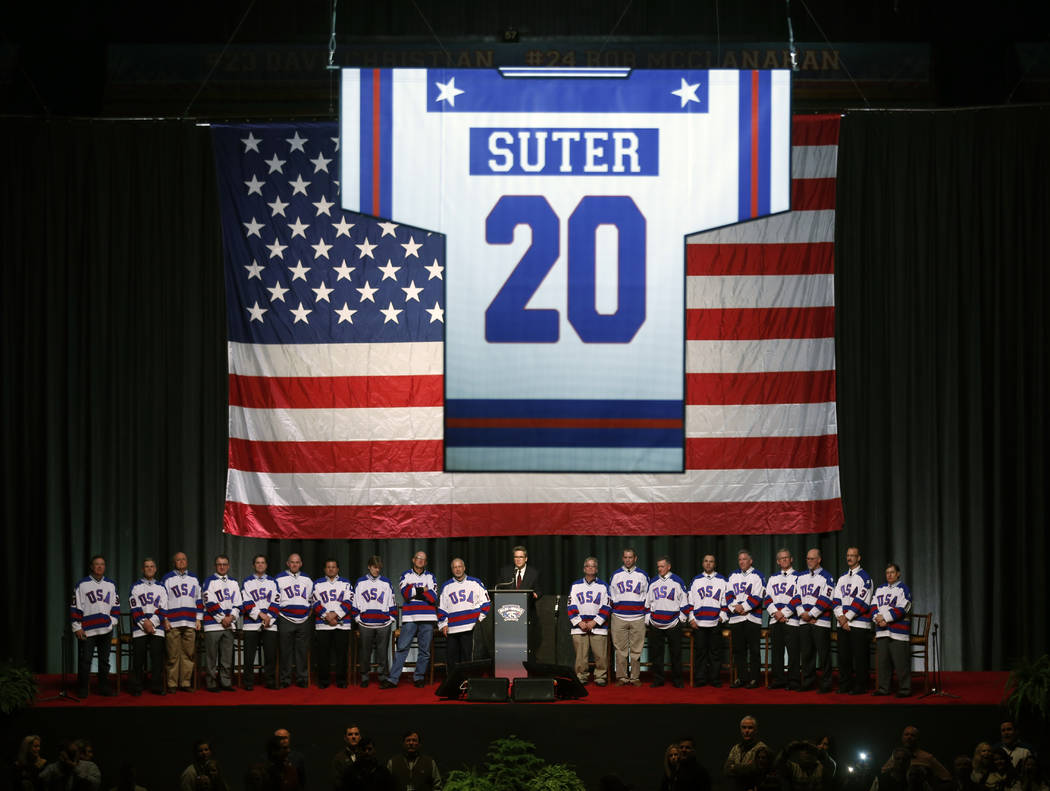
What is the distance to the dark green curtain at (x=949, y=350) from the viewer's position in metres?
14.4

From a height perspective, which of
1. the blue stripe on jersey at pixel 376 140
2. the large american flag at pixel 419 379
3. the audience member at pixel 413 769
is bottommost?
the audience member at pixel 413 769

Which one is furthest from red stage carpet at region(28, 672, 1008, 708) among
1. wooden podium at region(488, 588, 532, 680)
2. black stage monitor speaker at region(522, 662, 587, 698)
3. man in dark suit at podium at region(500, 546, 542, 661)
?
man in dark suit at podium at region(500, 546, 542, 661)

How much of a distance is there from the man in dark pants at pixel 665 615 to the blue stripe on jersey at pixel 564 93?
447 cm

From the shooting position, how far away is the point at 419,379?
13945 mm

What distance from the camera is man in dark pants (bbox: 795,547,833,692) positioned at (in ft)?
42.2

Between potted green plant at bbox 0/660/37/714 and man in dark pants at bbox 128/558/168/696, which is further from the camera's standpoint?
man in dark pants at bbox 128/558/168/696

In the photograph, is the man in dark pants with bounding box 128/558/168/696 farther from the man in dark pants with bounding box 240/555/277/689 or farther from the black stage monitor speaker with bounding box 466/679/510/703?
the black stage monitor speaker with bounding box 466/679/510/703

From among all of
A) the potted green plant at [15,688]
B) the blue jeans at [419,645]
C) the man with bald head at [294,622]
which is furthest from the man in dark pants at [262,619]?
the potted green plant at [15,688]

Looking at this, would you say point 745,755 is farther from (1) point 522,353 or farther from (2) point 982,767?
(1) point 522,353

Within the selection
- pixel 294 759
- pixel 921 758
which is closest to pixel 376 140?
pixel 294 759

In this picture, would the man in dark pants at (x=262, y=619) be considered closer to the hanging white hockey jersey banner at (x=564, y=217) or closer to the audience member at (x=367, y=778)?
the hanging white hockey jersey banner at (x=564, y=217)

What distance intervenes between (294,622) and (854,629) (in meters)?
5.48

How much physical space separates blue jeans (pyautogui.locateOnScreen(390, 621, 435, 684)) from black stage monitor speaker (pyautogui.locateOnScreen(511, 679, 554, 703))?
5.14 ft

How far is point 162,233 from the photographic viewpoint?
48.8 ft
